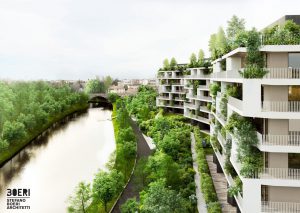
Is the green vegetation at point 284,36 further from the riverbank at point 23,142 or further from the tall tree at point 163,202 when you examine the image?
the riverbank at point 23,142

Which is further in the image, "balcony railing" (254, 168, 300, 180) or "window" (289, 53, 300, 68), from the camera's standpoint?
"window" (289, 53, 300, 68)

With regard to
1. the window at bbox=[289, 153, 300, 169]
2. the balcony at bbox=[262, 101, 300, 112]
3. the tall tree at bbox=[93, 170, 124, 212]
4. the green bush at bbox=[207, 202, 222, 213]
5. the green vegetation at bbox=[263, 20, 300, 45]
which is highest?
the green vegetation at bbox=[263, 20, 300, 45]

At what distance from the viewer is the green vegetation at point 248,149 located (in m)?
17.1

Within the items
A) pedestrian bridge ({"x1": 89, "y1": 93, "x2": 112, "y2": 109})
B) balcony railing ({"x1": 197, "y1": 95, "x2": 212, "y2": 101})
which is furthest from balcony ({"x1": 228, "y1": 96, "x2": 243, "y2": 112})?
pedestrian bridge ({"x1": 89, "y1": 93, "x2": 112, "y2": 109})

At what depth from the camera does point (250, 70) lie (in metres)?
16.9

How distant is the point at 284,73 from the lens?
17000 mm

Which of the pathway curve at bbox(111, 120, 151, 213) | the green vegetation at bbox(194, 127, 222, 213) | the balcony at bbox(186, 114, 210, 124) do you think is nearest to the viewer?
the green vegetation at bbox(194, 127, 222, 213)

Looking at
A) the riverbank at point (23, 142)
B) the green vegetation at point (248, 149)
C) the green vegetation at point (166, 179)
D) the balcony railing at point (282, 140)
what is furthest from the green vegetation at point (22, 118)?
the balcony railing at point (282, 140)

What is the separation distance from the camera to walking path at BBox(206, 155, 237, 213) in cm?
2400

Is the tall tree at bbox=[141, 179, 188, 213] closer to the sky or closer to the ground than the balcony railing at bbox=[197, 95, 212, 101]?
closer to the ground

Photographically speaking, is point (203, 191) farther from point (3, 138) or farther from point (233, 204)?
point (3, 138)

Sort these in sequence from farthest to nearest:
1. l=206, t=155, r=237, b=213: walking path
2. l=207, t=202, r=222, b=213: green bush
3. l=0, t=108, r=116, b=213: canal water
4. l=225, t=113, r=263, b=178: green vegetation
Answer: l=0, t=108, r=116, b=213: canal water
l=206, t=155, r=237, b=213: walking path
l=207, t=202, r=222, b=213: green bush
l=225, t=113, r=263, b=178: green vegetation

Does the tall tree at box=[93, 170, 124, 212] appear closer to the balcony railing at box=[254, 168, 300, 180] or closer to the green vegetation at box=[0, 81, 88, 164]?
the balcony railing at box=[254, 168, 300, 180]

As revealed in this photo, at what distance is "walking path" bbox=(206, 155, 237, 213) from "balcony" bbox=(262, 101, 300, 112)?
9.28 metres
